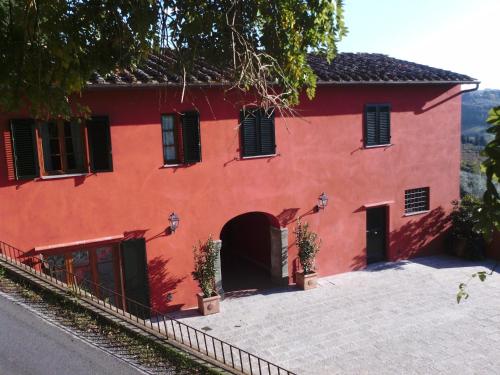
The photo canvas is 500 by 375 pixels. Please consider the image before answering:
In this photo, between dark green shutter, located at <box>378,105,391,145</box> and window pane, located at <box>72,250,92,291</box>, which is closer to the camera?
window pane, located at <box>72,250,92,291</box>

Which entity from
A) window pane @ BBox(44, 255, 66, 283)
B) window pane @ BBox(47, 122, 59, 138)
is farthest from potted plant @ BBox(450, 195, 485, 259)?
window pane @ BBox(47, 122, 59, 138)

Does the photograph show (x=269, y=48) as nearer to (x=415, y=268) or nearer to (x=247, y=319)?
(x=247, y=319)

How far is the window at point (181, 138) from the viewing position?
10891 mm

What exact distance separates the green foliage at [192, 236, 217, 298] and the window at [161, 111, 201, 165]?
2.11 m

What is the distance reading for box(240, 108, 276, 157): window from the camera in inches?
464

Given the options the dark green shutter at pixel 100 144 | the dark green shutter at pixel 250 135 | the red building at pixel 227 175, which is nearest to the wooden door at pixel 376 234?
the red building at pixel 227 175

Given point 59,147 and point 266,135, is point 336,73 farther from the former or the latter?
point 59,147

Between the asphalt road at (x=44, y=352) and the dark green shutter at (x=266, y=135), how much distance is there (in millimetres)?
7269

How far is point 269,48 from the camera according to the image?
7.18 metres

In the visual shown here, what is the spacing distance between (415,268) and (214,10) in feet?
34.8

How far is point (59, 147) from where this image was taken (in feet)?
32.4

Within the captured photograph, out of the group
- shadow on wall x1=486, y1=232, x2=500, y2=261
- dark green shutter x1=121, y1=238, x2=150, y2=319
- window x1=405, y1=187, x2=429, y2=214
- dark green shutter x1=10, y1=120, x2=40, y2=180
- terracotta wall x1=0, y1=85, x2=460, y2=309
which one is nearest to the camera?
dark green shutter x1=10, y1=120, x2=40, y2=180

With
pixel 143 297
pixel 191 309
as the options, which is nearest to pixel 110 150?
pixel 143 297

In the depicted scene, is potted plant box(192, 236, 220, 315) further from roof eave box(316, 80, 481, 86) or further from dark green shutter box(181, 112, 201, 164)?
roof eave box(316, 80, 481, 86)
